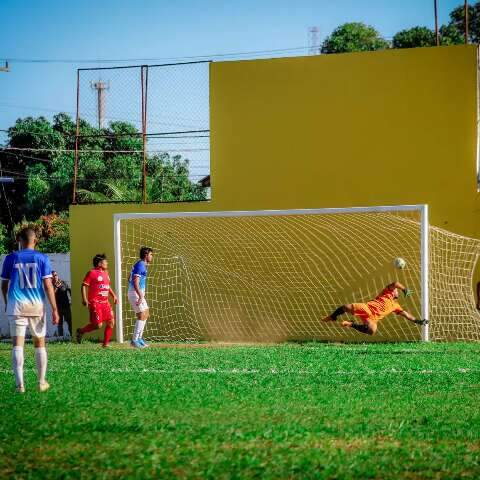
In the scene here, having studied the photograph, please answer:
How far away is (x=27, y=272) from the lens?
10.2m

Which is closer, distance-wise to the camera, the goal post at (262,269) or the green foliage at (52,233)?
the goal post at (262,269)

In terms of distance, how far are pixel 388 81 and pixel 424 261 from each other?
15.2 feet

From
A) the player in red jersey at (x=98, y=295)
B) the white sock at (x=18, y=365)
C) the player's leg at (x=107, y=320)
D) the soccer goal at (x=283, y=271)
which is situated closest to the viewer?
the white sock at (x=18, y=365)

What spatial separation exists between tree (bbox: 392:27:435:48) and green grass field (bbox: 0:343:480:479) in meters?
31.4

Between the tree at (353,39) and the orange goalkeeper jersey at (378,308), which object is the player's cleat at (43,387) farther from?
the tree at (353,39)

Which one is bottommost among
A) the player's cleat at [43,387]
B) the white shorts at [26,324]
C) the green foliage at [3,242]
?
the player's cleat at [43,387]

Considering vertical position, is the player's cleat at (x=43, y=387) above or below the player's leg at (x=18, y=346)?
below

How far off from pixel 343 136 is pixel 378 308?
4671mm

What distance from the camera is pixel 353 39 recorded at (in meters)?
43.4

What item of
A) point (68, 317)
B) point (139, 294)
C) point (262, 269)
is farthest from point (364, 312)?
point (68, 317)

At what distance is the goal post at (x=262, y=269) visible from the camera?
63.5 ft

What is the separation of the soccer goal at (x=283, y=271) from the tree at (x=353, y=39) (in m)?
24.8

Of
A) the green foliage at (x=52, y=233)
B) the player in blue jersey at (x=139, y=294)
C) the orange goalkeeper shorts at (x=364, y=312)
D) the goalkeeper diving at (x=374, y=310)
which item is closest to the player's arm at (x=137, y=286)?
the player in blue jersey at (x=139, y=294)

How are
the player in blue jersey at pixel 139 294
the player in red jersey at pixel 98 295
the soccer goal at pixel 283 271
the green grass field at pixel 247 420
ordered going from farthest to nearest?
the soccer goal at pixel 283 271 → the player in red jersey at pixel 98 295 → the player in blue jersey at pixel 139 294 → the green grass field at pixel 247 420
